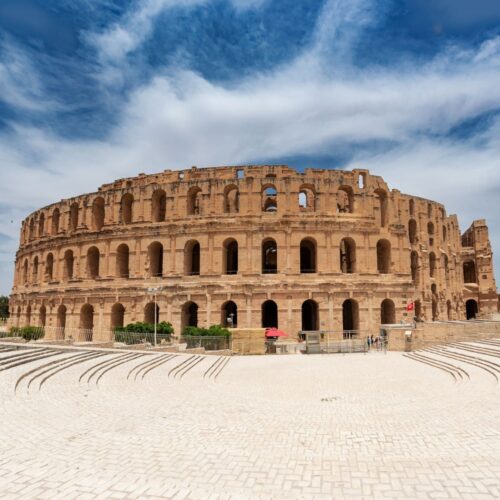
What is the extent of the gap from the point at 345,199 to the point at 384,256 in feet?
21.0

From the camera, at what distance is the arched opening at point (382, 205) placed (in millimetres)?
32422

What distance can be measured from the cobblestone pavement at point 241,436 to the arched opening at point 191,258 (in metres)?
16.7

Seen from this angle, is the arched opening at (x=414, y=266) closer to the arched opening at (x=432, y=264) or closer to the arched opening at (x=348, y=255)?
the arched opening at (x=432, y=264)

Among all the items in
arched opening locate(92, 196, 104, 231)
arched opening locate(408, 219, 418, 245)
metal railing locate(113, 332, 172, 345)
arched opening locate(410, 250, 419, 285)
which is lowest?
metal railing locate(113, 332, 172, 345)

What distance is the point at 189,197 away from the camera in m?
32.6

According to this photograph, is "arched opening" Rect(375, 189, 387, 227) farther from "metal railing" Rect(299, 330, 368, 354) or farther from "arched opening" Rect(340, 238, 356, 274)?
"metal railing" Rect(299, 330, 368, 354)

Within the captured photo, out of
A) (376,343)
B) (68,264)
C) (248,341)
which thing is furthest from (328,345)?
(68,264)

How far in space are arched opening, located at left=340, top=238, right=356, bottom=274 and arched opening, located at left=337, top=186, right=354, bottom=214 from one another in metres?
2.62

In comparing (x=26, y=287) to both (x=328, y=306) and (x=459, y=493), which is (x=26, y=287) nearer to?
(x=328, y=306)

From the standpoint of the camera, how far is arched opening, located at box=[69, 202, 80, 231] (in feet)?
120

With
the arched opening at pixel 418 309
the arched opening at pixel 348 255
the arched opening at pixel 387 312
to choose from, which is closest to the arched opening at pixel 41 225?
the arched opening at pixel 348 255

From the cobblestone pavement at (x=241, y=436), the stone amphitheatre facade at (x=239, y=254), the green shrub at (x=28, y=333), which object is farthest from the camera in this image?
the stone amphitheatre facade at (x=239, y=254)

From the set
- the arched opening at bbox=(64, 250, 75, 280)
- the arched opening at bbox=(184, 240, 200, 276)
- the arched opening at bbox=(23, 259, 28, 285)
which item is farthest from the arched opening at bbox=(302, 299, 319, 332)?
the arched opening at bbox=(23, 259, 28, 285)

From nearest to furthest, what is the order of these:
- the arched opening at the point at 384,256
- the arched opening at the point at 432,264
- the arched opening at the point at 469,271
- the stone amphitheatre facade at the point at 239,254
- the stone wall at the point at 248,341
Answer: the stone wall at the point at 248,341 < the stone amphitheatre facade at the point at 239,254 < the arched opening at the point at 384,256 < the arched opening at the point at 432,264 < the arched opening at the point at 469,271
